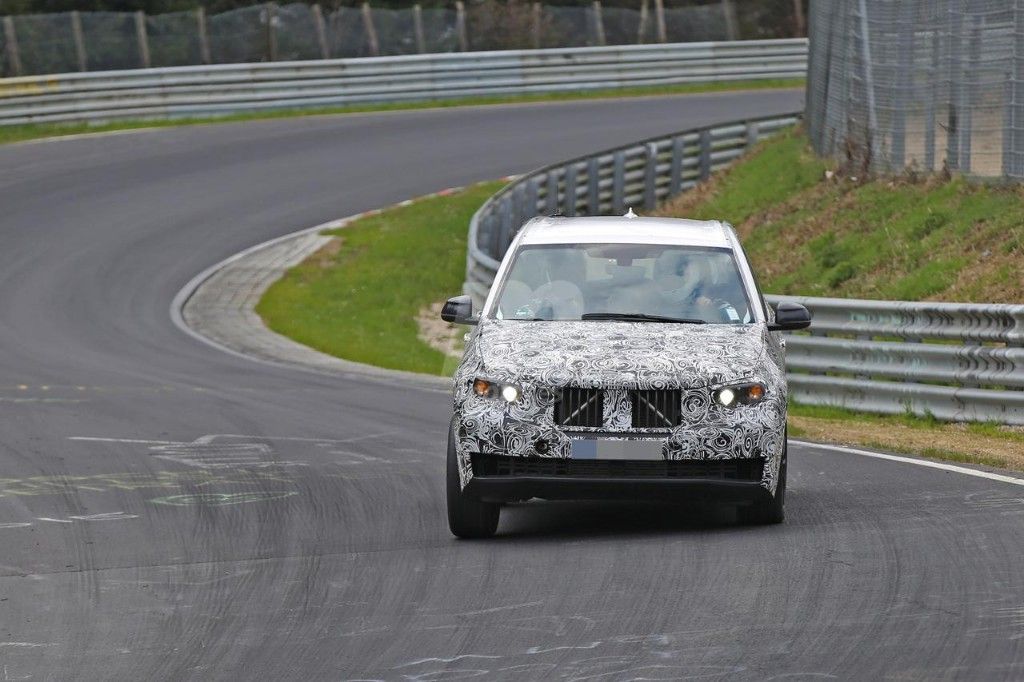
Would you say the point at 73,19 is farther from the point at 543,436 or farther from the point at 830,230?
the point at 543,436

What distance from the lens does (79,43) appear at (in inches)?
1598

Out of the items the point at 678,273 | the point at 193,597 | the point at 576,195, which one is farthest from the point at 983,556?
the point at 576,195

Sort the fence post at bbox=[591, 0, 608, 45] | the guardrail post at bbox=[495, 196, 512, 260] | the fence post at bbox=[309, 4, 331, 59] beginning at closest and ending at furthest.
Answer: the guardrail post at bbox=[495, 196, 512, 260] < the fence post at bbox=[309, 4, 331, 59] < the fence post at bbox=[591, 0, 608, 45]

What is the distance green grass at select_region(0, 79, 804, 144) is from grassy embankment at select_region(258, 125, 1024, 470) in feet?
30.2

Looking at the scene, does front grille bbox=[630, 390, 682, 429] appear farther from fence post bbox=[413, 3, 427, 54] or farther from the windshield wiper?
fence post bbox=[413, 3, 427, 54]

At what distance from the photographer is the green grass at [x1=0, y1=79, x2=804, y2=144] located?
37500mm

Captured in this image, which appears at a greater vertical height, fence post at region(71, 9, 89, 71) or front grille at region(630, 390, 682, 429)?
front grille at region(630, 390, 682, 429)

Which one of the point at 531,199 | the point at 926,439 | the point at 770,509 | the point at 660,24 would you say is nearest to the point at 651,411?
the point at 770,509

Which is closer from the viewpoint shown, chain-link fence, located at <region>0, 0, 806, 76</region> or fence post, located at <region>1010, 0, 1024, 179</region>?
fence post, located at <region>1010, 0, 1024, 179</region>

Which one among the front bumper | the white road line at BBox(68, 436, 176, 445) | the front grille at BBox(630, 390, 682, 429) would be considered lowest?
the white road line at BBox(68, 436, 176, 445)

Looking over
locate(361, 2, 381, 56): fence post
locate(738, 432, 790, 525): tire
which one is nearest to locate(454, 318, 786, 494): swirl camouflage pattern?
locate(738, 432, 790, 525): tire

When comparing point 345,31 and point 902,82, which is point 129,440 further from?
point 345,31

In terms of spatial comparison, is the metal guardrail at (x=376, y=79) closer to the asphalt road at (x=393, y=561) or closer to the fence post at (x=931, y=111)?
the asphalt road at (x=393, y=561)

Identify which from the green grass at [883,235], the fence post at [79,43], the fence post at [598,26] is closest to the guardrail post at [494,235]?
the green grass at [883,235]
